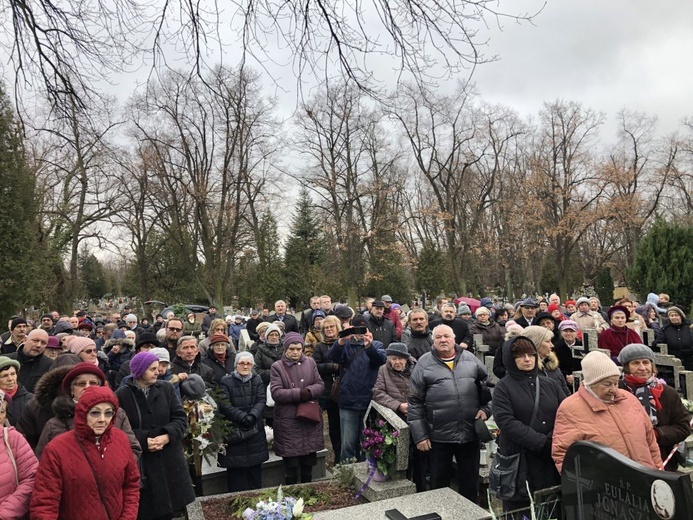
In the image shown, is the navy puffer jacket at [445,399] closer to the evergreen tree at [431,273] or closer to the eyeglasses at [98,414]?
the eyeglasses at [98,414]

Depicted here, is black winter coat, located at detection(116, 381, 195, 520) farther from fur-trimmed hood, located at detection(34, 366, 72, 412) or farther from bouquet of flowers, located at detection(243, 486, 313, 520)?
bouquet of flowers, located at detection(243, 486, 313, 520)

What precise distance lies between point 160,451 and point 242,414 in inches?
50.4

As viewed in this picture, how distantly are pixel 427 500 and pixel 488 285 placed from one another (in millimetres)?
48891

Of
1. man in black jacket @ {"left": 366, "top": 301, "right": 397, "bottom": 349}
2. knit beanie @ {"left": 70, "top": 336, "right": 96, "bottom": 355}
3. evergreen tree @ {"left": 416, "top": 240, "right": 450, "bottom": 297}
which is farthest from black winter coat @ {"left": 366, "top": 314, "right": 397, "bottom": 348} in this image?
evergreen tree @ {"left": 416, "top": 240, "right": 450, "bottom": 297}

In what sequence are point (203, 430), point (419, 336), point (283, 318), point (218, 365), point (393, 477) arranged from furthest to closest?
point (283, 318) → point (419, 336) → point (218, 365) → point (393, 477) → point (203, 430)

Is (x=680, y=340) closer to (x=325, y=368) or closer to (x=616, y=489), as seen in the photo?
(x=325, y=368)

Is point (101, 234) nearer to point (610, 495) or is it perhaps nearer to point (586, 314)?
point (586, 314)

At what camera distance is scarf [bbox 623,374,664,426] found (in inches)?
172

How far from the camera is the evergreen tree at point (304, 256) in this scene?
3916 cm

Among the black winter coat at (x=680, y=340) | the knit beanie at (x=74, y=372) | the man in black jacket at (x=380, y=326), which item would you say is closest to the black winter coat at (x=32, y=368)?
the knit beanie at (x=74, y=372)

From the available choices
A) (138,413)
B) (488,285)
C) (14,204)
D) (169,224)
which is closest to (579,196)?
(488,285)

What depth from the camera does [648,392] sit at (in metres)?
4.42

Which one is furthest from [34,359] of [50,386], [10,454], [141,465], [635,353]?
[635,353]

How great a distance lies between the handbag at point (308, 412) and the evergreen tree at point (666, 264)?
21.5 m
